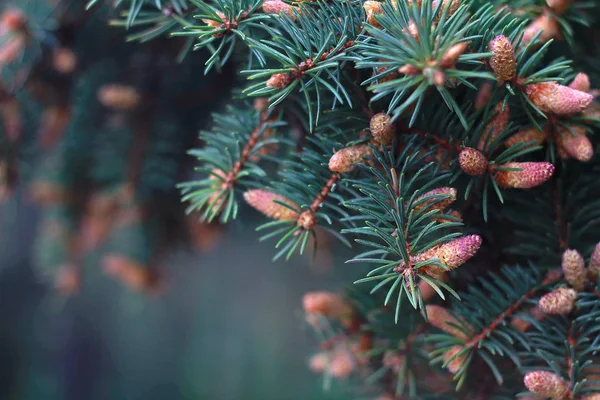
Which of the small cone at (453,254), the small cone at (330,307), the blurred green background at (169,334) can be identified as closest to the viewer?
the small cone at (453,254)

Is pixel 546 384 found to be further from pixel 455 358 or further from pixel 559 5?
pixel 559 5

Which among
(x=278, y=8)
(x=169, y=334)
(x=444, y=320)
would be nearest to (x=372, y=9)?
(x=278, y=8)

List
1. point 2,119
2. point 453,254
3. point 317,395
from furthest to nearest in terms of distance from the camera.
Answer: point 317,395
point 2,119
point 453,254

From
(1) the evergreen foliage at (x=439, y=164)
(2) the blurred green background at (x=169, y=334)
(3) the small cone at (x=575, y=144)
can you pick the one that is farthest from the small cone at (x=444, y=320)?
(2) the blurred green background at (x=169, y=334)

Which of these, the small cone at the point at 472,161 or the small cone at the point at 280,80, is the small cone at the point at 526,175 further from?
the small cone at the point at 280,80

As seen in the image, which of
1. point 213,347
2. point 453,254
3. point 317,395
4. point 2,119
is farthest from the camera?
point 213,347

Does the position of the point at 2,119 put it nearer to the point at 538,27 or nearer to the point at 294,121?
the point at 294,121

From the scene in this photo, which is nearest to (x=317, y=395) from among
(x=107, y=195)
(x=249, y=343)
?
(x=249, y=343)

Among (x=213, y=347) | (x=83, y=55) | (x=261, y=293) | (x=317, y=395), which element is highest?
(x=83, y=55)
